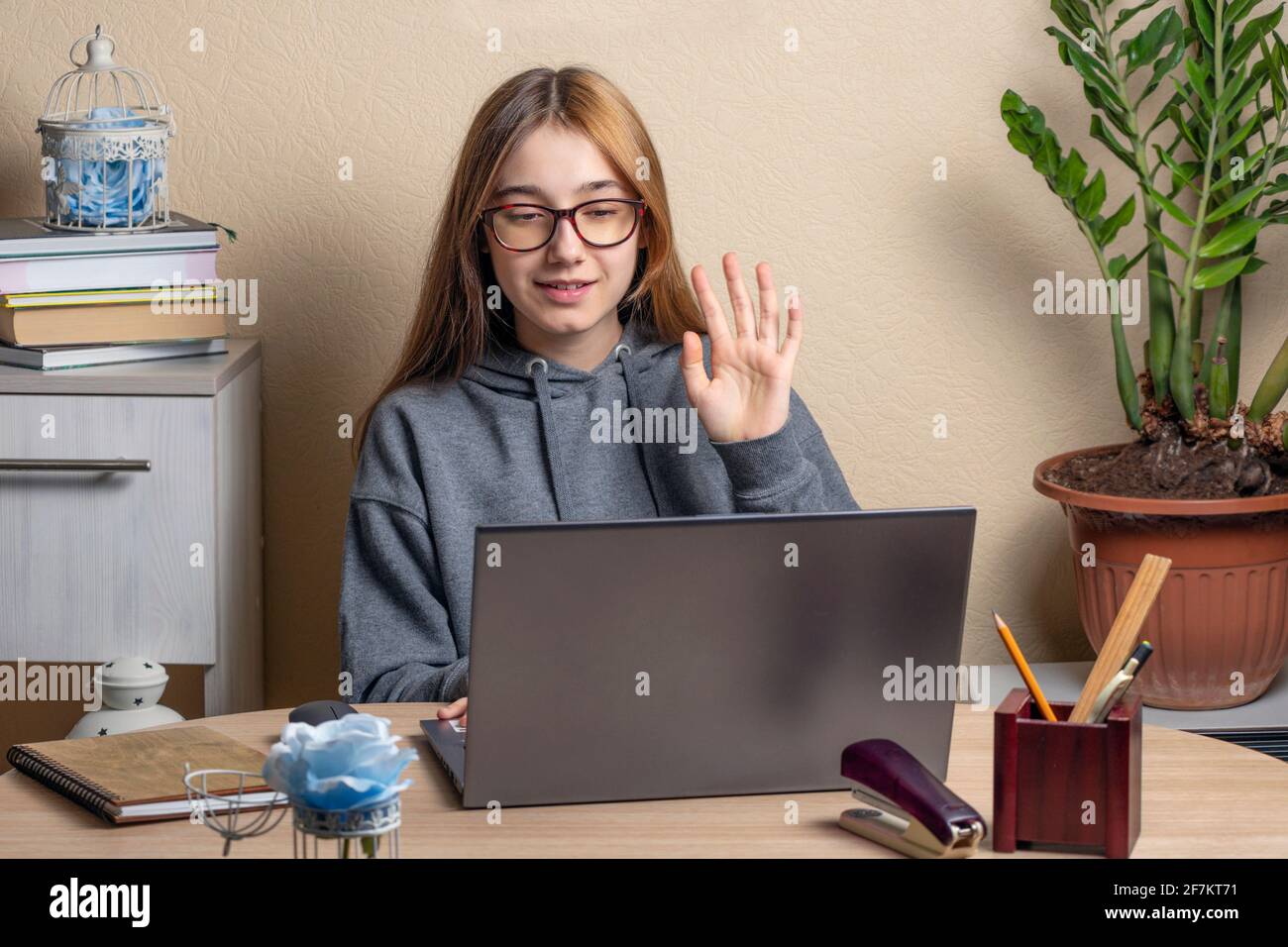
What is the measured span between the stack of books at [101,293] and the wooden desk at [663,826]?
0.81 m

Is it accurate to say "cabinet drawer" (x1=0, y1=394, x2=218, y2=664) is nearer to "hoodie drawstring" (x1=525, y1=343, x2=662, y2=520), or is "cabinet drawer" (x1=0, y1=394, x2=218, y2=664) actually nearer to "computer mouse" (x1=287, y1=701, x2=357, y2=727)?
"hoodie drawstring" (x1=525, y1=343, x2=662, y2=520)

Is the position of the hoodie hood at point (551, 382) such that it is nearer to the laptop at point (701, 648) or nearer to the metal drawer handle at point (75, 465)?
the metal drawer handle at point (75, 465)

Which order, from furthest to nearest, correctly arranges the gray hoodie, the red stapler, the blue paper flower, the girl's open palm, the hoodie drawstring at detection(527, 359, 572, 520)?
the hoodie drawstring at detection(527, 359, 572, 520) → the gray hoodie → the girl's open palm → the red stapler → the blue paper flower

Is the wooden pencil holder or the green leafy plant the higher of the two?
the green leafy plant

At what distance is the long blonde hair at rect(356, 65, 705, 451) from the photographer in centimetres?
177

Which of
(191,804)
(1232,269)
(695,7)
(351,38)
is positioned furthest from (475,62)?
(191,804)

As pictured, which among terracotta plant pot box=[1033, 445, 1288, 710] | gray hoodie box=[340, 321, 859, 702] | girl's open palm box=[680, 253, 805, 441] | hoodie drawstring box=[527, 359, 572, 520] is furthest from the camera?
terracotta plant pot box=[1033, 445, 1288, 710]

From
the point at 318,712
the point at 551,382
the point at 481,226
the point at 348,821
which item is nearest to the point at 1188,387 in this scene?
the point at 551,382

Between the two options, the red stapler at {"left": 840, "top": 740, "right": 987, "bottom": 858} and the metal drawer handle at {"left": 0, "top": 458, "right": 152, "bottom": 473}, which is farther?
the metal drawer handle at {"left": 0, "top": 458, "right": 152, "bottom": 473}

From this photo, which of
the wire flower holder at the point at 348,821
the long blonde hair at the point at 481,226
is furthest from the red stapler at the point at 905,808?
the long blonde hair at the point at 481,226

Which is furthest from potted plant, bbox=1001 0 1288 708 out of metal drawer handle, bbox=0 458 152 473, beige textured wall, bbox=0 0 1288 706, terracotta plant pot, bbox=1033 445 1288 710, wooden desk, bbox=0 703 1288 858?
metal drawer handle, bbox=0 458 152 473

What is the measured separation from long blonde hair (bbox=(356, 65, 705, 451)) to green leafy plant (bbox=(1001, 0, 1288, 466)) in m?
0.58

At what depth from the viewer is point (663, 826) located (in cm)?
107
